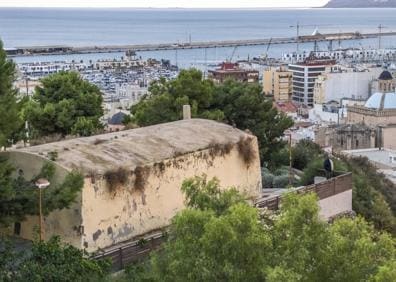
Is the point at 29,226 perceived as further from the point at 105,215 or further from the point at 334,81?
the point at 334,81

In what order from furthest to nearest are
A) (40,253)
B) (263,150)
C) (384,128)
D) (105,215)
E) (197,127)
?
(384,128), (263,150), (197,127), (105,215), (40,253)

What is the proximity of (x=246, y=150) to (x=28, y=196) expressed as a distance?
586 centimetres

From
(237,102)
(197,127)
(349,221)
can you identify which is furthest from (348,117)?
(349,221)

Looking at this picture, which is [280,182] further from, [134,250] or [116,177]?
[134,250]

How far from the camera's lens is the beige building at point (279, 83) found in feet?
271

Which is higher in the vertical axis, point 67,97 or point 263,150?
point 67,97

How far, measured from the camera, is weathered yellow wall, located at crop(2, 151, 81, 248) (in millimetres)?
12273

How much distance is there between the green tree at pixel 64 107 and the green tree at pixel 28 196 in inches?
270

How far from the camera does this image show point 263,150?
67.7ft

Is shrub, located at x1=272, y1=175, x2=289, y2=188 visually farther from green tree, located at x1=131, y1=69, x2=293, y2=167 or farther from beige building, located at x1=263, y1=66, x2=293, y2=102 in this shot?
beige building, located at x1=263, y1=66, x2=293, y2=102

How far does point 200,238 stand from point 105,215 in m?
5.10

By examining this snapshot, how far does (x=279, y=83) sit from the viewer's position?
276ft

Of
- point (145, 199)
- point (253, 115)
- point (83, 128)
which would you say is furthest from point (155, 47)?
point (145, 199)

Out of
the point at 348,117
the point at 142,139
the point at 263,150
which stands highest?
the point at 142,139
